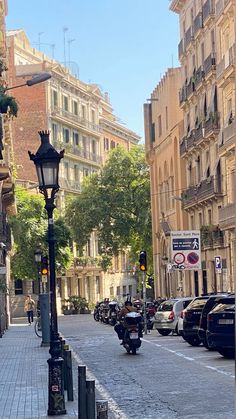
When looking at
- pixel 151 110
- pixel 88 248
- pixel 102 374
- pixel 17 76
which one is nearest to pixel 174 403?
pixel 102 374

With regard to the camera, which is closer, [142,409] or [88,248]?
[142,409]

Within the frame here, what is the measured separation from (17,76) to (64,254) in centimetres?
1769

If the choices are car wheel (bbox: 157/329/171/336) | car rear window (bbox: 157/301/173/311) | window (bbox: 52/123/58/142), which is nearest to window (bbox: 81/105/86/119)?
window (bbox: 52/123/58/142)

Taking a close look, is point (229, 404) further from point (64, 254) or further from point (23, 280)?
point (23, 280)

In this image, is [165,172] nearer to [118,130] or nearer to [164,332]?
[164,332]

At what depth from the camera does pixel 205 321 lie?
2478cm

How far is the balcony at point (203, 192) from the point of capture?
161 ft

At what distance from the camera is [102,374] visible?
19500 millimetres

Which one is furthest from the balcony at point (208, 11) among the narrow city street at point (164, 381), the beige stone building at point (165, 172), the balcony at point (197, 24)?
the narrow city street at point (164, 381)

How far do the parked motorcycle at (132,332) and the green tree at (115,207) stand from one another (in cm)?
4684

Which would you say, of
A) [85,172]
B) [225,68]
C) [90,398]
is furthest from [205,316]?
[85,172]

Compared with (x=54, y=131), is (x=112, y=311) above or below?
below

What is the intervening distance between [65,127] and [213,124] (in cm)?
3793

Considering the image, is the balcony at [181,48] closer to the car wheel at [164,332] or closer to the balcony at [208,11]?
the balcony at [208,11]
